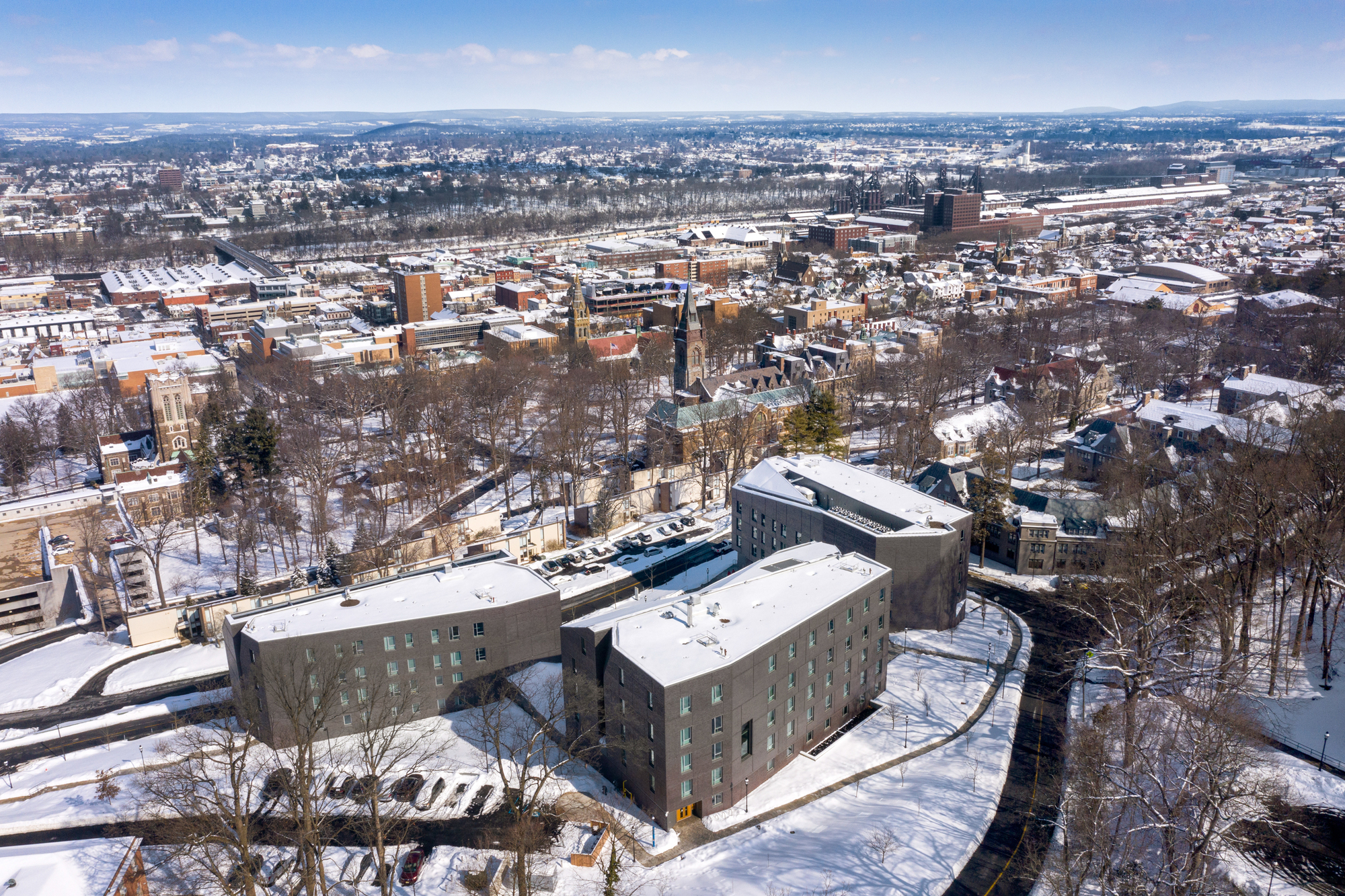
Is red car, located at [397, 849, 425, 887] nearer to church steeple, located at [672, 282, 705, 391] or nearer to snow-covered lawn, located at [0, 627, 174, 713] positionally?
snow-covered lawn, located at [0, 627, 174, 713]

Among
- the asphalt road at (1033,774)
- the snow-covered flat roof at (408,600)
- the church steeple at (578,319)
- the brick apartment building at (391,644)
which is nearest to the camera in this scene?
the asphalt road at (1033,774)

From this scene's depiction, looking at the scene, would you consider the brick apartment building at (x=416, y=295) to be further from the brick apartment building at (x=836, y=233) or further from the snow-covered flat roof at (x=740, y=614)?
the snow-covered flat roof at (x=740, y=614)

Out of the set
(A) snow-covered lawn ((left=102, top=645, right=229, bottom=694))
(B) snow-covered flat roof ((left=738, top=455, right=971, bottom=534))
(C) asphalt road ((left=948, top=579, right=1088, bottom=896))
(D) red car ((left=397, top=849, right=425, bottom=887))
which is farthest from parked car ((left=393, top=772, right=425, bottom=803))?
(B) snow-covered flat roof ((left=738, top=455, right=971, bottom=534))

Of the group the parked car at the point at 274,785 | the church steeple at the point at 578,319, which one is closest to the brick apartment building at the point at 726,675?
the parked car at the point at 274,785

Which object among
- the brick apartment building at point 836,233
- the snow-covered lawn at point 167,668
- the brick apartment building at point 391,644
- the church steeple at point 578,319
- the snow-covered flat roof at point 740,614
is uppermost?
the brick apartment building at point 836,233

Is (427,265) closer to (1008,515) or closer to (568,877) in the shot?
(1008,515)

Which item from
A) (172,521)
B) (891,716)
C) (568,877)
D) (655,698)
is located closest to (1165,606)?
(891,716)
